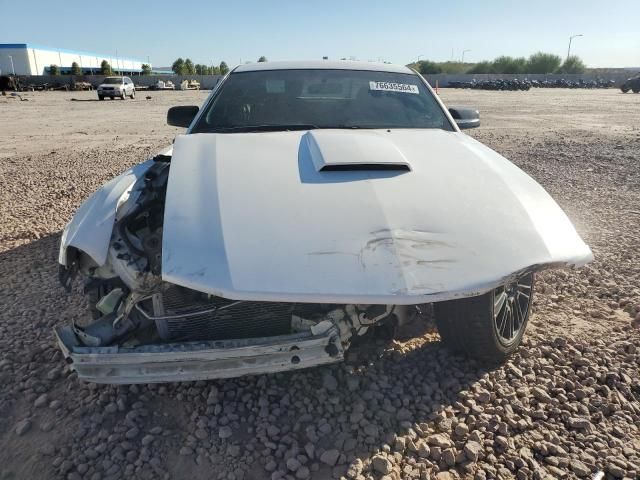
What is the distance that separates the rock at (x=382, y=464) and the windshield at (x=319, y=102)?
206 cm

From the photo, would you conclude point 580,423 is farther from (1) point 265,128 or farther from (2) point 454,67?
(2) point 454,67

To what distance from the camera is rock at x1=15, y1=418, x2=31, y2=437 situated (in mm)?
2123

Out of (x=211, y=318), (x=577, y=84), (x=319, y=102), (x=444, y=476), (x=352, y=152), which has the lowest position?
(x=444, y=476)

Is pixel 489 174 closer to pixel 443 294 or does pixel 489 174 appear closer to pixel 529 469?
pixel 443 294

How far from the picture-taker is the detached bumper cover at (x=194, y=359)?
1919mm

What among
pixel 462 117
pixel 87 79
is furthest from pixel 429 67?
pixel 462 117

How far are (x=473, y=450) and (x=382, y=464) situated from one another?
0.41 m

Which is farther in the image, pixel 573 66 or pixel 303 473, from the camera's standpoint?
pixel 573 66

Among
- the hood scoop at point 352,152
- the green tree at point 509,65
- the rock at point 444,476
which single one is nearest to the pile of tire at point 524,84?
the green tree at point 509,65

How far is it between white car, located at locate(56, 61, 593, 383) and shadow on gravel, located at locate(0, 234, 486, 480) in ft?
0.97

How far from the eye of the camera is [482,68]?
77125mm

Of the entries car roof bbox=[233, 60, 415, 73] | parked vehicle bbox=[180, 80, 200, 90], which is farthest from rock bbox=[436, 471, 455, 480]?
parked vehicle bbox=[180, 80, 200, 90]

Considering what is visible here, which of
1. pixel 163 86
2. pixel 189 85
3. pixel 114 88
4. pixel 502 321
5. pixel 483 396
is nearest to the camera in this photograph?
pixel 483 396

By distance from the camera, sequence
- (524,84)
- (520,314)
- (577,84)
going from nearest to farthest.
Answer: (520,314) → (524,84) → (577,84)
